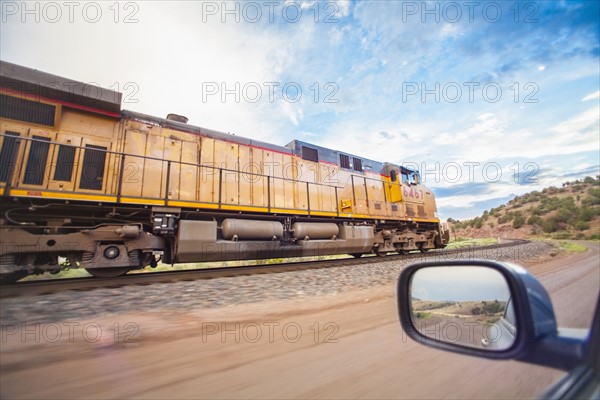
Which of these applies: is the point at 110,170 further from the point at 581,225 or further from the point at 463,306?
the point at 581,225

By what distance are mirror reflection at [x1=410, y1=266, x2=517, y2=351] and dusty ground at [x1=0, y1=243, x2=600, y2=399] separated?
0.67 ft

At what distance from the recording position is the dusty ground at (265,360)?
157 cm

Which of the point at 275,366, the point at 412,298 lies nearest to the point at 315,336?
the point at 275,366

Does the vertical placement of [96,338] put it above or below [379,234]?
below

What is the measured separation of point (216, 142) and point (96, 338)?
22.5ft

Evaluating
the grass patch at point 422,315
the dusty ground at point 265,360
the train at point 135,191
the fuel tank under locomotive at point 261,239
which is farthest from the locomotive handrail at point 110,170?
the grass patch at point 422,315

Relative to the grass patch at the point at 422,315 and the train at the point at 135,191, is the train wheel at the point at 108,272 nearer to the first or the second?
the train at the point at 135,191

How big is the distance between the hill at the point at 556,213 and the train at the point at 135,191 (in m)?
6.62

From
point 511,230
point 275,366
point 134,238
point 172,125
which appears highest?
point 172,125

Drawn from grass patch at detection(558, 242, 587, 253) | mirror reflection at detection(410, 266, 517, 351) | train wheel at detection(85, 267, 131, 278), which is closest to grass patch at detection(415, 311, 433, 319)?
mirror reflection at detection(410, 266, 517, 351)

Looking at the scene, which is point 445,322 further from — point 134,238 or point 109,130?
point 109,130

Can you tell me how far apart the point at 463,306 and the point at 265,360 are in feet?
5.24

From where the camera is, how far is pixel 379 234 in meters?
12.3

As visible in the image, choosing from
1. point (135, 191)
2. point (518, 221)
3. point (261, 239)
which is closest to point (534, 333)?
point (518, 221)
